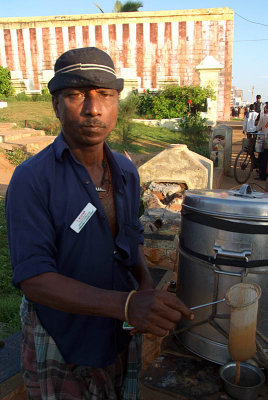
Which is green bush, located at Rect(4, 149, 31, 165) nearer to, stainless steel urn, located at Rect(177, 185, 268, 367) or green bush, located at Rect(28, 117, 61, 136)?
green bush, located at Rect(28, 117, 61, 136)

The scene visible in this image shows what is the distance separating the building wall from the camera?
20469 mm

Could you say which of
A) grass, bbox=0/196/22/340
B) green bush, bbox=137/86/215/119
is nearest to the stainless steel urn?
grass, bbox=0/196/22/340

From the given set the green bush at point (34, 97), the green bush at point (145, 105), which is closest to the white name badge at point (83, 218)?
the green bush at point (145, 105)

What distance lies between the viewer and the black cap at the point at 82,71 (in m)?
1.15

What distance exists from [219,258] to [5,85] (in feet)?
67.2

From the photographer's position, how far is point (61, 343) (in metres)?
1.22

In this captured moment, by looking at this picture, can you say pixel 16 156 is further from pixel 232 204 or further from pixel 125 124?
pixel 232 204

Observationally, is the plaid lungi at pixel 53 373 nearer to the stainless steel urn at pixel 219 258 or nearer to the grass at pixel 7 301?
the stainless steel urn at pixel 219 258

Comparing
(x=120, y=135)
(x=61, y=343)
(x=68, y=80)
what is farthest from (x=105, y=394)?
(x=120, y=135)

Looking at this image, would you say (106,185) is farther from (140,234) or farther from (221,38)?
(221,38)

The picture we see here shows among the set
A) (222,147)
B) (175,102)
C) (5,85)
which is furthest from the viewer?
(5,85)

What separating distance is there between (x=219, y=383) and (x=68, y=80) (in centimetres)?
127

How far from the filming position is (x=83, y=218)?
117 centimetres

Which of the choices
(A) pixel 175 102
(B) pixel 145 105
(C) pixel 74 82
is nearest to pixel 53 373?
(C) pixel 74 82
